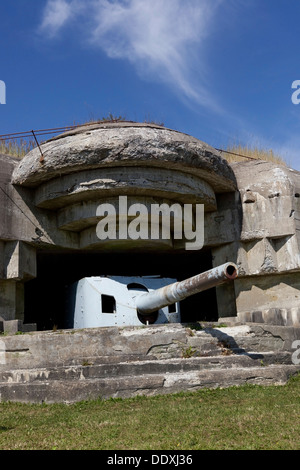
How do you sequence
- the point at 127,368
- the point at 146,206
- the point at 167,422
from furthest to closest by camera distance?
1. the point at 146,206
2. the point at 127,368
3. the point at 167,422

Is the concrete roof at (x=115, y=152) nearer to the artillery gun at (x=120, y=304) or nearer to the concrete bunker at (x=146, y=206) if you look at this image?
the concrete bunker at (x=146, y=206)

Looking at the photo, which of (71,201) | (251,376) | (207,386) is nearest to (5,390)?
(207,386)

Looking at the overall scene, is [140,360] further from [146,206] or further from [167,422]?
[146,206]

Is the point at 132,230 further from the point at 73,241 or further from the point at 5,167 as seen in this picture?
the point at 5,167

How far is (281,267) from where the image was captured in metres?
9.77

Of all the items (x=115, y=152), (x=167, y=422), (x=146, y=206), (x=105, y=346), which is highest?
(x=115, y=152)

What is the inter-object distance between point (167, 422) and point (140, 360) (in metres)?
2.47

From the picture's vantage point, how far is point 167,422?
4.71 m

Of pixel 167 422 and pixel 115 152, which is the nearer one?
pixel 167 422

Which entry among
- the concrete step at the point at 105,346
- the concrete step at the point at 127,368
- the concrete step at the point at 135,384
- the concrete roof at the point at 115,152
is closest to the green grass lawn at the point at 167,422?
the concrete step at the point at 135,384

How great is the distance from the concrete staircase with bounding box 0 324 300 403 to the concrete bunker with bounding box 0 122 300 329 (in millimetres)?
1220

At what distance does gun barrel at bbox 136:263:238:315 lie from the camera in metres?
6.33

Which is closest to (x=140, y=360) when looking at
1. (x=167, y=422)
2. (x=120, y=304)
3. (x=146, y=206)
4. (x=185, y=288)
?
(x=185, y=288)

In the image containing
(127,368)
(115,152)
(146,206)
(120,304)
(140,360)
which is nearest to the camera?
(127,368)
